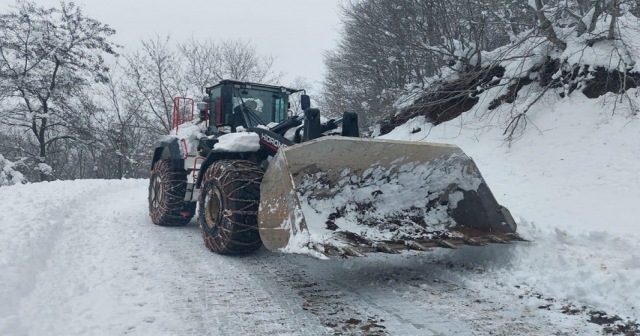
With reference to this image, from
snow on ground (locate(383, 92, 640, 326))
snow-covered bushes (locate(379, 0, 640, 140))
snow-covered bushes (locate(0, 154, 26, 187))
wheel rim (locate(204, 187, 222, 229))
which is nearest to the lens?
snow on ground (locate(383, 92, 640, 326))

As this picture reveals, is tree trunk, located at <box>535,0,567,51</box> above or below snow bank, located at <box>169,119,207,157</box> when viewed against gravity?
above

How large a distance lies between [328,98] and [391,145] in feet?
50.6

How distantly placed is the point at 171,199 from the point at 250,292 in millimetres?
3860

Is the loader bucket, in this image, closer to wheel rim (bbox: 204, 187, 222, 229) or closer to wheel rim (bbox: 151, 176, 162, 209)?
wheel rim (bbox: 204, 187, 222, 229)

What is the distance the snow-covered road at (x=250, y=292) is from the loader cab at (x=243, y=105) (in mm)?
1914

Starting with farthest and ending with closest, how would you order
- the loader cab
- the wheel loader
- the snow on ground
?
1. the loader cab
2. the wheel loader
3. the snow on ground

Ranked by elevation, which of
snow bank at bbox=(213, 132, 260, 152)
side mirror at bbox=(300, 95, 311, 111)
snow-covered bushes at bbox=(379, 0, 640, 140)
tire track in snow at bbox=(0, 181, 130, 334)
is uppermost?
snow-covered bushes at bbox=(379, 0, 640, 140)

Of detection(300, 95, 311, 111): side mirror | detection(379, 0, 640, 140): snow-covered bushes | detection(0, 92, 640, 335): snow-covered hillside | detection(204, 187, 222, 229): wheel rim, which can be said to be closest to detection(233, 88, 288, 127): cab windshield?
detection(300, 95, 311, 111): side mirror

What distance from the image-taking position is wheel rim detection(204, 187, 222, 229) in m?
5.69

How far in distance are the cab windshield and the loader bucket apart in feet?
8.04

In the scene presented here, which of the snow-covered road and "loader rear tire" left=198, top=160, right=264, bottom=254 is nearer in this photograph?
the snow-covered road

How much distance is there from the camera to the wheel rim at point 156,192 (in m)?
8.16

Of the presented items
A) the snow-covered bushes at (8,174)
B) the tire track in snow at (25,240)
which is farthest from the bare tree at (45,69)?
the tire track in snow at (25,240)

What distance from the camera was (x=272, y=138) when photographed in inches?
236
